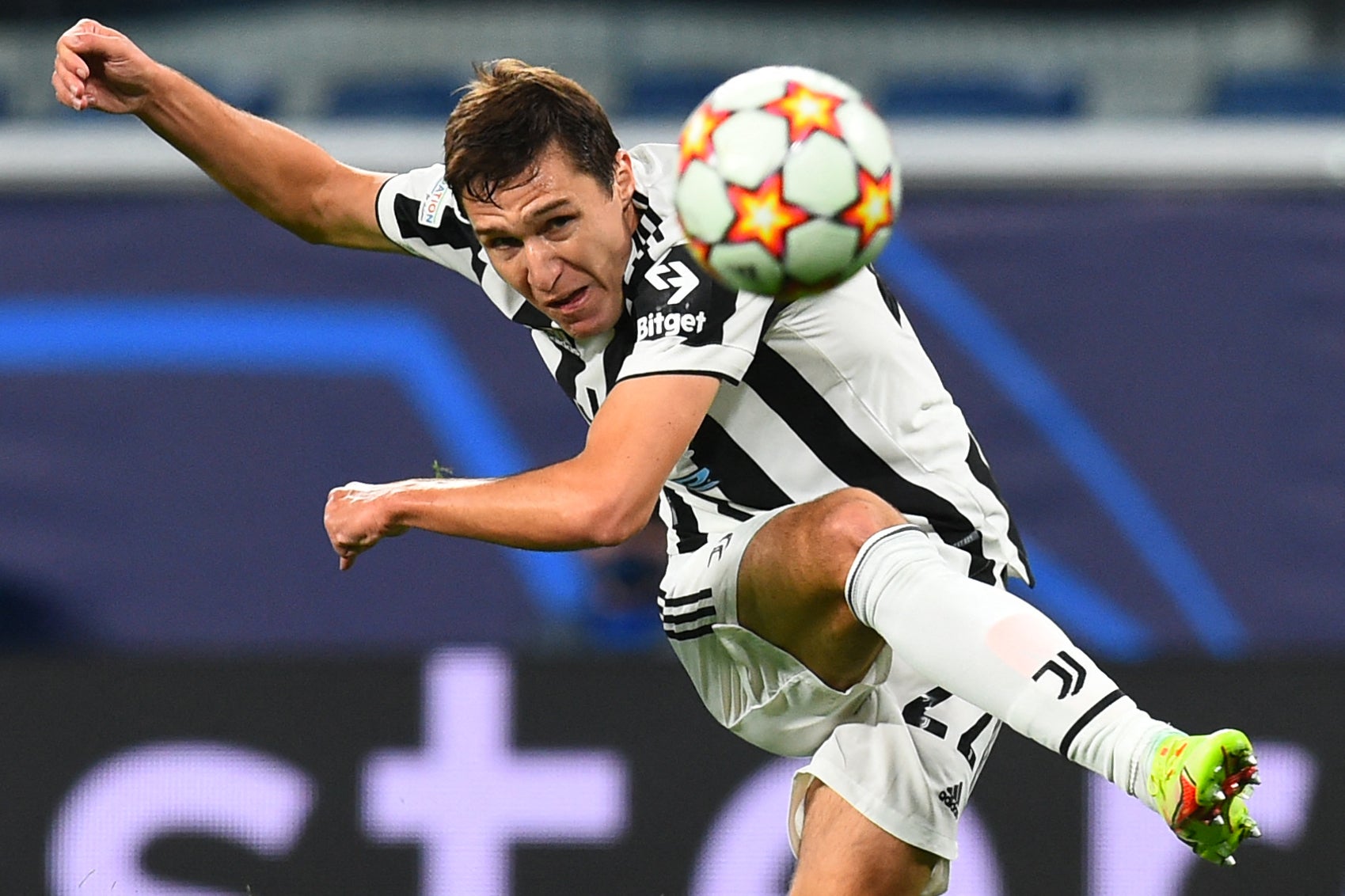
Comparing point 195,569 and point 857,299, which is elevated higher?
point 857,299

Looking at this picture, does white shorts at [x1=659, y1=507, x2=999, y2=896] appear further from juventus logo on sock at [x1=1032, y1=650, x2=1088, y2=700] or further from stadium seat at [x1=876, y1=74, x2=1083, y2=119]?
stadium seat at [x1=876, y1=74, x2=1083, y2=119]

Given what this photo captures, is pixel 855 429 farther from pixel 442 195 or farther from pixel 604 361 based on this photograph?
pixel 442 195

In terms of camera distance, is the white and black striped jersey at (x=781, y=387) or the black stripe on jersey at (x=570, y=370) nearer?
the white and black striped jersey at (x=781, y=387)

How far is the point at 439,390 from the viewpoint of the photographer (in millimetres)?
6105

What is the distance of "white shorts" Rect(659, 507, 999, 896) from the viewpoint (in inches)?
149

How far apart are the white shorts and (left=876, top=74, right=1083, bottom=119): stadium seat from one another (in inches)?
139

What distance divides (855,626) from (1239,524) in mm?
2882

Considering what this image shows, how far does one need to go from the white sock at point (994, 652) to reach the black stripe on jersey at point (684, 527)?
556 mm

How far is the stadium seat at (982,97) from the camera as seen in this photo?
7.09 m

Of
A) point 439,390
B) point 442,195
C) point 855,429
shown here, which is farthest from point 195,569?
point 855,429

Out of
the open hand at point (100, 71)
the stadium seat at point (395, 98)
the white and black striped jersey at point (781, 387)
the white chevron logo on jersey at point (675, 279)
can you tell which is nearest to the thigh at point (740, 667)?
the white and black striped jersey at point (781, 387)

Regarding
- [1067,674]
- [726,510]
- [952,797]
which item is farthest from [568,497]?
[952,797]

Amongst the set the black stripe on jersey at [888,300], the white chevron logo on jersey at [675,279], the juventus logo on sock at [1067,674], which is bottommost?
the juventus logo on sock at [1067,674]

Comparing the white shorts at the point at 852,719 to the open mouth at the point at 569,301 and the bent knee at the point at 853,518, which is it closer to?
the bent knee at the point at 853,518
